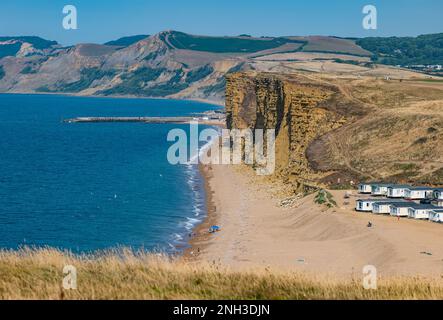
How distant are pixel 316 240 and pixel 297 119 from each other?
3850 centimetres

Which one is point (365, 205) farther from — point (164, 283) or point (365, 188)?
point (164, 283)

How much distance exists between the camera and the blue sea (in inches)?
2254

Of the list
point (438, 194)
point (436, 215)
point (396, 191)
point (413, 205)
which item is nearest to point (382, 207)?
point (413, 205)

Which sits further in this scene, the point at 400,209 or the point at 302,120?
the point at 302,120

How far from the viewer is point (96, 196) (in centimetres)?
7938

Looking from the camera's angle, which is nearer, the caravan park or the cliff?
the caravan park

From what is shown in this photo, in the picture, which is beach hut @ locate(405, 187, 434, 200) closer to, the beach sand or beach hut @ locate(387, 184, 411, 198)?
beach hut @ locate(387, 184, 411, 198)

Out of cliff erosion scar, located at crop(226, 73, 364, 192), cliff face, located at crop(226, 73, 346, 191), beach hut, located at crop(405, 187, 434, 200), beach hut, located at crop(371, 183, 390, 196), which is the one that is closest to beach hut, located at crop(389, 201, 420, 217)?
beach hut, located at crop(405, 187, 434, 200)

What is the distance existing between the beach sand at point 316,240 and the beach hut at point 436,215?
944 millimetres

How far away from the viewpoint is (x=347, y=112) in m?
89.4

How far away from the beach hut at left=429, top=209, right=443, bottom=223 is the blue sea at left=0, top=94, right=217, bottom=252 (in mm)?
19886

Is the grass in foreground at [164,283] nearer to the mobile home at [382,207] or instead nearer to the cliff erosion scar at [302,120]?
the mobile home at [382,207]

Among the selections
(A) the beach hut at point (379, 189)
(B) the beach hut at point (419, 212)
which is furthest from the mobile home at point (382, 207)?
(A) the beach hut at point (379, 189)
